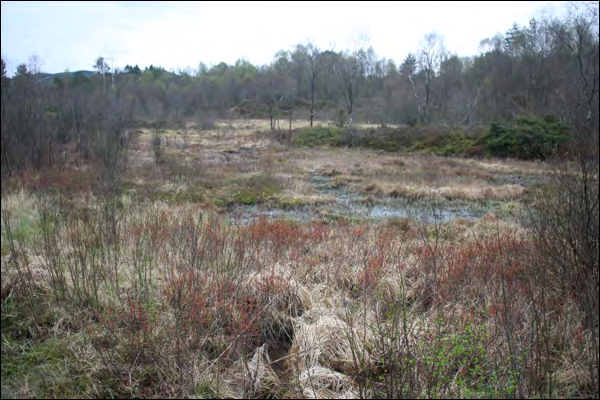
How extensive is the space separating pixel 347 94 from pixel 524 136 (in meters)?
31.7

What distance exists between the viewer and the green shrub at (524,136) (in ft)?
85.6

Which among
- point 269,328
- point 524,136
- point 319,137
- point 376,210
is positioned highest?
point 319,137

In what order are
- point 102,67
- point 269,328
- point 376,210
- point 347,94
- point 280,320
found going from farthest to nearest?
1. point 347,94
2. point 102,67
3. point 376,210
4. point 280,320
5. point 269,328

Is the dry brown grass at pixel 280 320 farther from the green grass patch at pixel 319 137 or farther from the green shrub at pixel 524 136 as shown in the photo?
the green grass patch at pixel 319 137

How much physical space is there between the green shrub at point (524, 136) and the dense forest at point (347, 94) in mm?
402

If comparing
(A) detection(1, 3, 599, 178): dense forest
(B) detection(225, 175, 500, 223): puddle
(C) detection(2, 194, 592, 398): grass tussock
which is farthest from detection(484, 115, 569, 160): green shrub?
(C) detection(2, 194, 592, 398): grass tussock

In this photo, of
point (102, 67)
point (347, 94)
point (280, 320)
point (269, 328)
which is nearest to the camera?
point (269, 328)

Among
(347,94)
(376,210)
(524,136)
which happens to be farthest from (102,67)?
(347,94)

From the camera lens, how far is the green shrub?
2608 cm

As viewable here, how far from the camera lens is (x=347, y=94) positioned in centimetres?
5588

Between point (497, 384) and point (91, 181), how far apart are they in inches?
279

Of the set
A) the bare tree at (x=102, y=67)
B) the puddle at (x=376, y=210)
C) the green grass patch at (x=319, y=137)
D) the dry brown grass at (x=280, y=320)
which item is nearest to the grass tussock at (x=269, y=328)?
the dry brown grass at (x=280, y=320)

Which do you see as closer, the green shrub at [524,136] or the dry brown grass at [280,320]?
the dry brown grass at [280,320]

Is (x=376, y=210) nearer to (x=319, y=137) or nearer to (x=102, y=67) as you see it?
(x=102, y=67)
